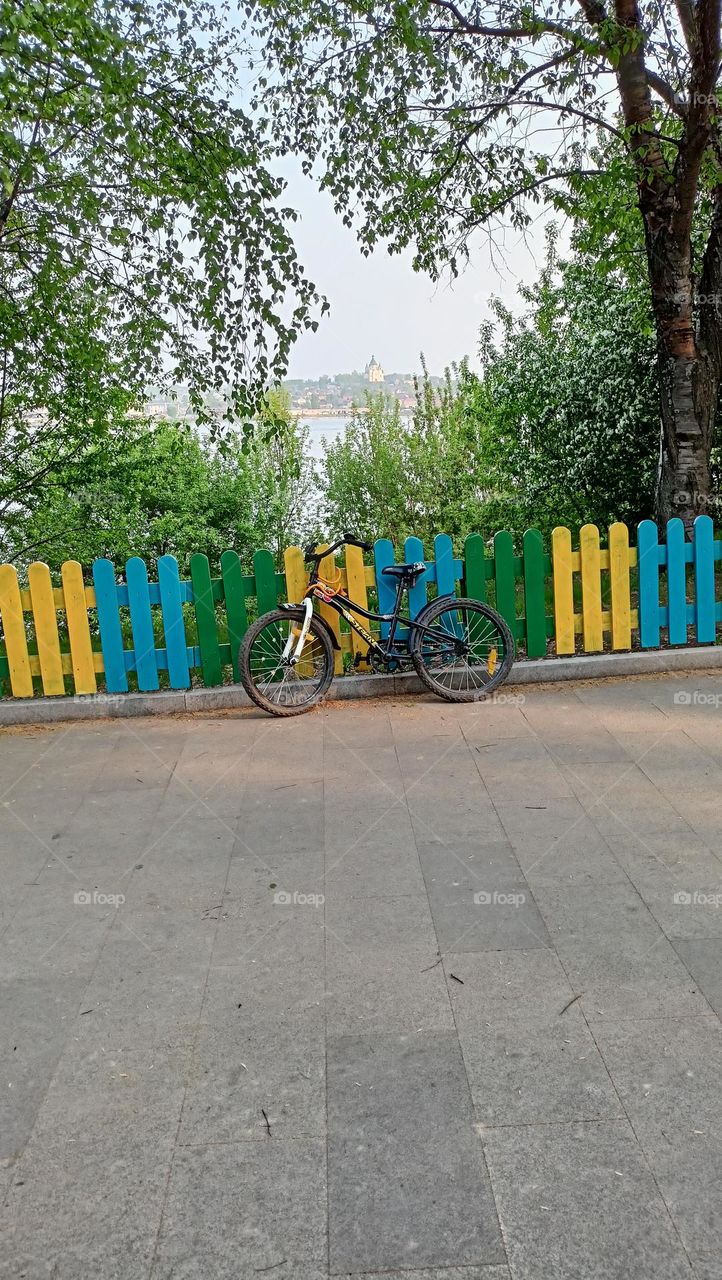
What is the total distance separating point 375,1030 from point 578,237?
9025 millimetres

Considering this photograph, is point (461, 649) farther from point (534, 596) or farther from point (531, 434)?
point (531, 434)

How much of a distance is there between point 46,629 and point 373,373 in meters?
9.19

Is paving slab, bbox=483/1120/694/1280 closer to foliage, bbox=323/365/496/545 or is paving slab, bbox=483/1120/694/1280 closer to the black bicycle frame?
the black bicycle frame

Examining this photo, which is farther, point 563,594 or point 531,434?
point 531,434

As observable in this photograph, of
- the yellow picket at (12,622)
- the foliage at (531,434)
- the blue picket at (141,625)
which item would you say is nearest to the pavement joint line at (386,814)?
the blue picket at (141,625)

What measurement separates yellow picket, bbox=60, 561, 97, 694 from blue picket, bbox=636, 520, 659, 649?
13.6 feet

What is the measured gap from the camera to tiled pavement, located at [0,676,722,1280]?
256cm

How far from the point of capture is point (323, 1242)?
252 cm

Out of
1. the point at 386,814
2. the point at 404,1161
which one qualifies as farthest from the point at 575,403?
the point at 404,1161

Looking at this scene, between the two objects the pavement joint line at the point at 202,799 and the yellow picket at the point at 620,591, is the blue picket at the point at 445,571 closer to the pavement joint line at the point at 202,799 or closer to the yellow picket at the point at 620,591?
the yellow picket at the point at 620,591

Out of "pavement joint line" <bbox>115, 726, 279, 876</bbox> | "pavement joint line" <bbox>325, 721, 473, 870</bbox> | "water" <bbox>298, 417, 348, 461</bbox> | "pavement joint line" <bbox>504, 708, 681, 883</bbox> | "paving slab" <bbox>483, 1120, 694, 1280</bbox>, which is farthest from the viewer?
"water" <bbox>298, 417, 348, 461</bbox>

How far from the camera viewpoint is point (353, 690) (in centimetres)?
738

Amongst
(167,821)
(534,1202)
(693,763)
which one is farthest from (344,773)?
(534,1202)

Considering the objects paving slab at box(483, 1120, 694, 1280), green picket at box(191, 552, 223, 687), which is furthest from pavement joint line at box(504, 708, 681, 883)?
green picket at box(191, 552, 223, 687)
